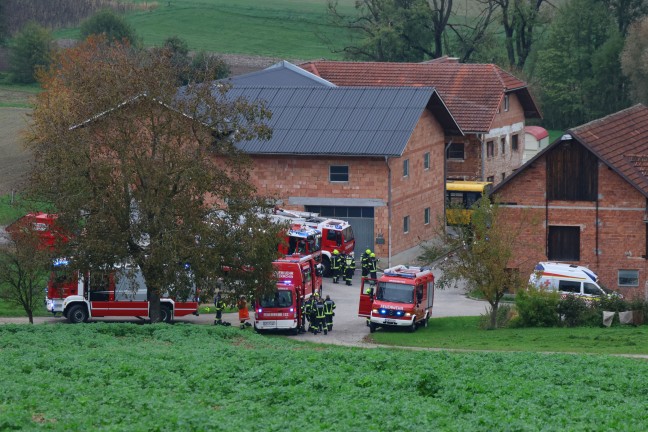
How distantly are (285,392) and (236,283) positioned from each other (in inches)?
516

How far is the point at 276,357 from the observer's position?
83.0 feet

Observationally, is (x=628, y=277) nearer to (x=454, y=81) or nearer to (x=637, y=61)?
(x=454, y=81)

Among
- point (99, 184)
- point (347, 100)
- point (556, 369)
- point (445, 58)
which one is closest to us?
point (556, 369)

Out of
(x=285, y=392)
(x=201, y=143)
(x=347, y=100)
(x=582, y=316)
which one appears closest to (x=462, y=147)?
(x=347, y=100)

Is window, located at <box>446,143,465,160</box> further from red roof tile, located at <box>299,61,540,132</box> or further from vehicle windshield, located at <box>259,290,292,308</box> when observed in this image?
vehicle windshield, located at <box>259,290,292,308</box>

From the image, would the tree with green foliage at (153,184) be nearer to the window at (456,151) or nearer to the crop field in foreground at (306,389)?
the crop field in foreground at (306,389)

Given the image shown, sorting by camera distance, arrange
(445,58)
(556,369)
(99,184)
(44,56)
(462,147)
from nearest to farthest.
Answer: (556,369)
(99,184)
(462,147)
(445,58)
(44,56)

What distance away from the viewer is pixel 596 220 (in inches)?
1708

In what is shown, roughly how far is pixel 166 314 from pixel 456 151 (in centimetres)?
2890

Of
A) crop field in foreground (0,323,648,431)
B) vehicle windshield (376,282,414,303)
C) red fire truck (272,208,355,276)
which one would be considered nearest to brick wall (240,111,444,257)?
red fire truck (272,208,355,276)

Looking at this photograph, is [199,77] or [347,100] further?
[347,100]

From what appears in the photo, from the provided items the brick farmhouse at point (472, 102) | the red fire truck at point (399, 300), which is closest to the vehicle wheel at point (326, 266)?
the red fire truck at point (399, 300)

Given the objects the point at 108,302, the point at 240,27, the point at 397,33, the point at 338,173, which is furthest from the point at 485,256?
the point at 240,27

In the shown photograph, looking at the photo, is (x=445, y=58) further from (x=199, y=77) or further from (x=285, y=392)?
(x=285, y=392)
